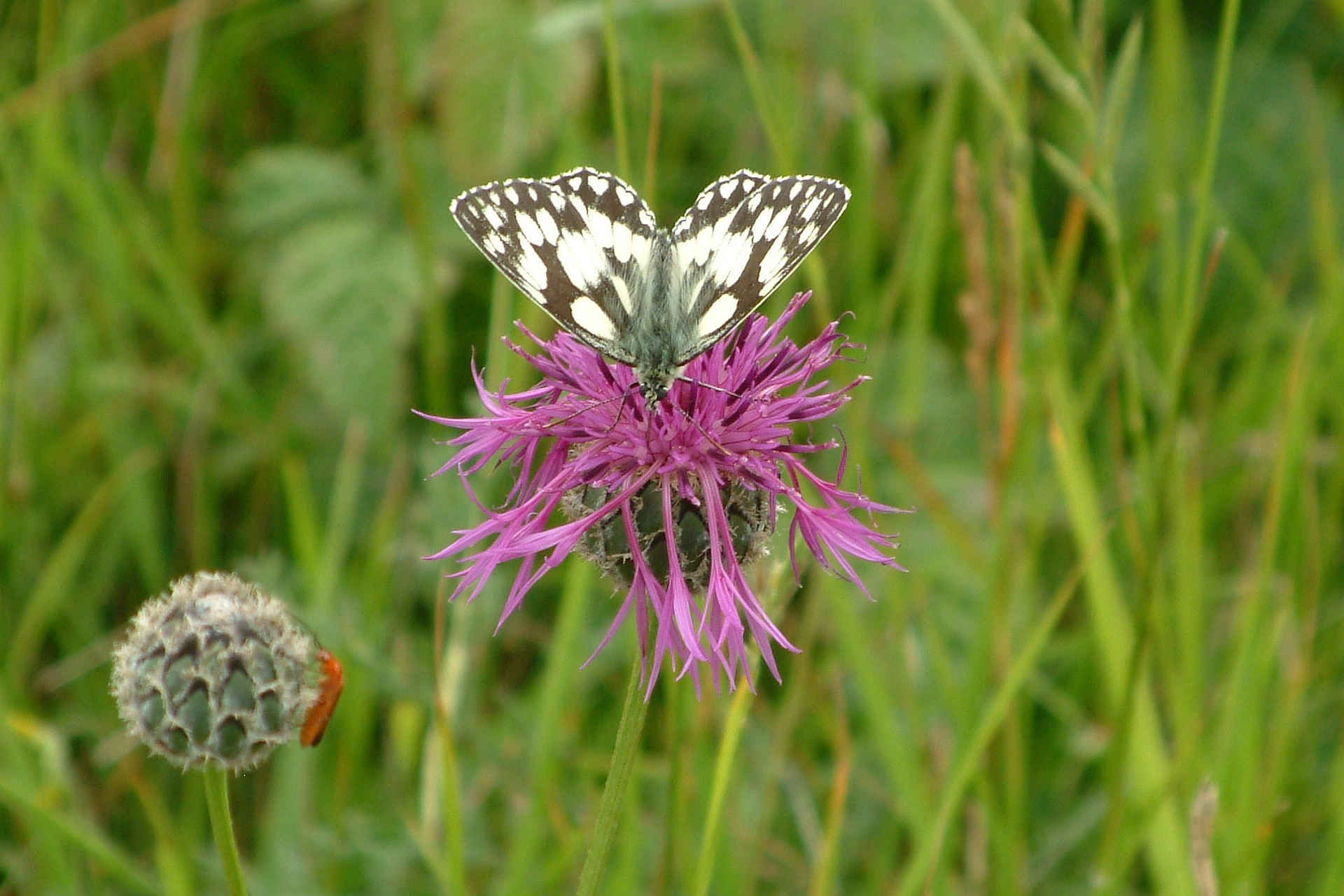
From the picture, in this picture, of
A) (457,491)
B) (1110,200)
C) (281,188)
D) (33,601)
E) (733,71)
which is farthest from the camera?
(733,71)

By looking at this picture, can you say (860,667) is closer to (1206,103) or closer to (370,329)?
(370,329)

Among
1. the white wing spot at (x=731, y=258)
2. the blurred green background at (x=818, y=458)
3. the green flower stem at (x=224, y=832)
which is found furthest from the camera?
the blurred green background at (x=818, y=458)

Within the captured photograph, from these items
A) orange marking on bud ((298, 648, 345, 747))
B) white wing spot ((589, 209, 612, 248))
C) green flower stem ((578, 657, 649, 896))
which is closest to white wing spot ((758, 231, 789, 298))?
white wing spot ((589, 209, 612, 248))

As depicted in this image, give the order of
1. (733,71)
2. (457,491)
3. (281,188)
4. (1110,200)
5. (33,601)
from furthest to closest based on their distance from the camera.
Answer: (733,71) → (281,188) → (33,601) → (457,491) → (1110,200)

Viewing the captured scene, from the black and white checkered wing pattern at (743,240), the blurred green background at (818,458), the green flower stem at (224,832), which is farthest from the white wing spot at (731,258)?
the green flower stem at (224,832)

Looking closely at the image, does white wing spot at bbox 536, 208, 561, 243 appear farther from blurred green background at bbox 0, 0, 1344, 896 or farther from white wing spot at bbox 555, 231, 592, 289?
blurred green background at bbox 0, 0, 1344, 896

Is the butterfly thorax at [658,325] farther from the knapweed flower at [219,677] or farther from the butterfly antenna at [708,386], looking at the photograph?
the knapweed flower at [219,677]

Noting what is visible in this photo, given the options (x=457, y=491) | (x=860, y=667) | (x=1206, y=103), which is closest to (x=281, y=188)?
(x=457, y=491)
